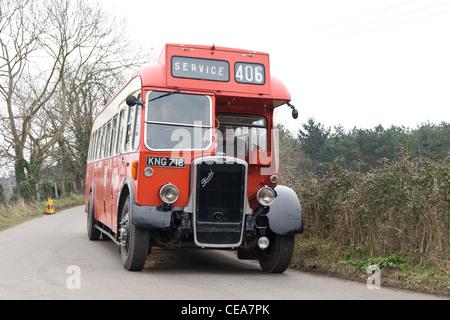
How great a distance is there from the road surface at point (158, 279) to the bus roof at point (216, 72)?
2962 millimetres

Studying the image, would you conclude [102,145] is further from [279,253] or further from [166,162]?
[279,253]

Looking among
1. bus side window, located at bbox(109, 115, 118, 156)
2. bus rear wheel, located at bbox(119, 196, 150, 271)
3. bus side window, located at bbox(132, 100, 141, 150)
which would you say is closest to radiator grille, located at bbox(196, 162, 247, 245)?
bus rear wheel, located at bbox(119, 196, 150, 271)

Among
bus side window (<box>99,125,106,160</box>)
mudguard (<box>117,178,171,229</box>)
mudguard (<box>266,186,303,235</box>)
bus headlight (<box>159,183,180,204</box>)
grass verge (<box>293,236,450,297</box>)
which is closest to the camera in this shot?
grass verge (<box>293,236,450,297</box>)

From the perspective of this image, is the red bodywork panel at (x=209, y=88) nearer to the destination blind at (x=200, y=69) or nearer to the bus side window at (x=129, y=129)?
the destination blind at (x=200, y=69)

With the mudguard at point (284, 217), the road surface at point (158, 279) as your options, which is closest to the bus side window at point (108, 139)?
the road surface at point (158, 279)

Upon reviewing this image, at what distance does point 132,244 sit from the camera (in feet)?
27.1

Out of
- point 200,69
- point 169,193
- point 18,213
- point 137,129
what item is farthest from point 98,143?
point 18,213

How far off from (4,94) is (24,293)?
24076mm

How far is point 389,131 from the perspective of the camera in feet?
200

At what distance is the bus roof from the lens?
A: 869 cm

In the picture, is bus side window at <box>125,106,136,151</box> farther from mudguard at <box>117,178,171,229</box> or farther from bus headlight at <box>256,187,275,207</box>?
bus headlight at <box>256,187,275,207</box>

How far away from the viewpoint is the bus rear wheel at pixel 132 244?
821 cm

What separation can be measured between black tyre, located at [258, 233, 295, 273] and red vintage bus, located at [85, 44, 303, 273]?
0.02 m

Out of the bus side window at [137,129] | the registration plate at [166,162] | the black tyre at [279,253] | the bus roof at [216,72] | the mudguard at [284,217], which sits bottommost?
the black tyre at [279,253]
